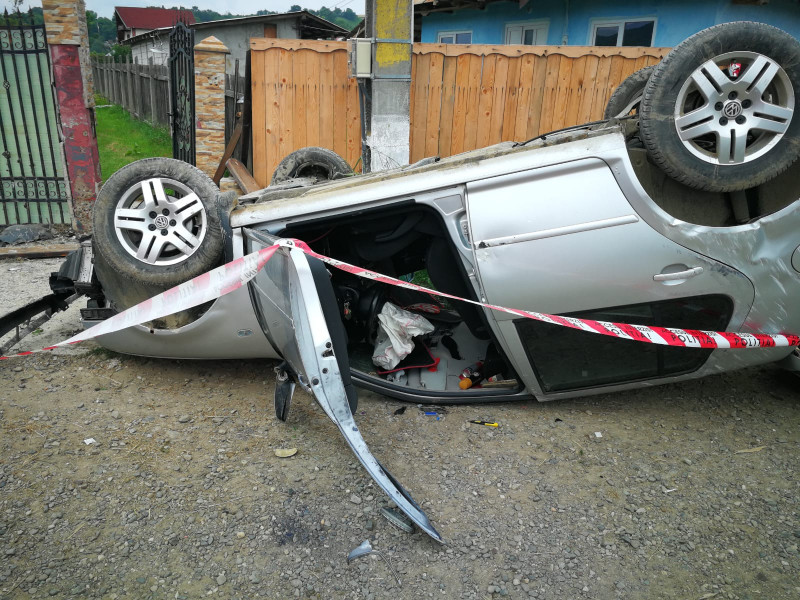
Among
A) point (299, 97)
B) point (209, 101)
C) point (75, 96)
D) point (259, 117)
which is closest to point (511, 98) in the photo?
point (299, 97)

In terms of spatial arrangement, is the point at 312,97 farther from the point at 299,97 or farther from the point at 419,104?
the point at 419,104

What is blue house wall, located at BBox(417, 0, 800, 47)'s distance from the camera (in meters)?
9.30

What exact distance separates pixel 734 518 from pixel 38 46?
27.7ft

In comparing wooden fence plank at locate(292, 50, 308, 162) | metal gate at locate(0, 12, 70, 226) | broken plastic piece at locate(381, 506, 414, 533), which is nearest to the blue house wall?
wooden fence plank at locate(292, 50, 308, 162)

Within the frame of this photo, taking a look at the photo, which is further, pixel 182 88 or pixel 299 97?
pixel 182 88

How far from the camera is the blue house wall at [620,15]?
30.5 ft

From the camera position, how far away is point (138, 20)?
178 feet

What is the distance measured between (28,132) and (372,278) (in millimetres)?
6764

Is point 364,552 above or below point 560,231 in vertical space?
below

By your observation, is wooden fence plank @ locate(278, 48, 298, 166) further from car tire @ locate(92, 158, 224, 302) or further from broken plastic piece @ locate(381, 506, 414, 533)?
broken plastic piece @ locate(381, 506, 414, 533)

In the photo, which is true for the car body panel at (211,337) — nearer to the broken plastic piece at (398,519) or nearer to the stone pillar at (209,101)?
the broken plastic piece at (398,519)

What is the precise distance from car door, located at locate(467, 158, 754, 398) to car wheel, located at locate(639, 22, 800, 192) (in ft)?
1.08

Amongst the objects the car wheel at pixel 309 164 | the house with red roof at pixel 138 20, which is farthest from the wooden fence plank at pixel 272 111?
the house with red roof at pixel 138 20

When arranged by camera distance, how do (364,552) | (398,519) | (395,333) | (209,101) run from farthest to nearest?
(209,101), (395,333), (398,519), (364,552)
